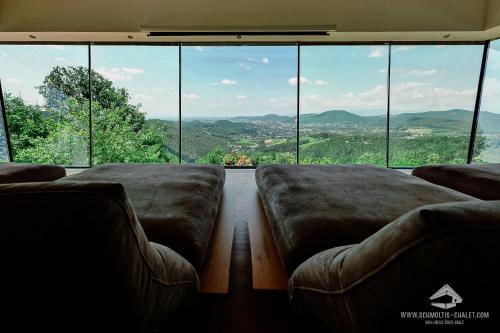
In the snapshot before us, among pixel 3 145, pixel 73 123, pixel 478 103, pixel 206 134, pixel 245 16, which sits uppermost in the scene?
pixel 245 16

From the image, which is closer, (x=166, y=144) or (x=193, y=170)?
(x=193, y=170)

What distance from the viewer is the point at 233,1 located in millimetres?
5230

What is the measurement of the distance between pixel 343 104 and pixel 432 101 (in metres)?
1.78

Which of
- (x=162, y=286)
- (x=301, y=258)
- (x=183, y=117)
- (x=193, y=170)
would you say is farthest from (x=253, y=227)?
(x=183, y=117)

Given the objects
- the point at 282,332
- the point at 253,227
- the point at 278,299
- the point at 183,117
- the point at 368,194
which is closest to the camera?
the point at 282,332

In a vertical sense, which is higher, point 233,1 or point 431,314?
point 233,1

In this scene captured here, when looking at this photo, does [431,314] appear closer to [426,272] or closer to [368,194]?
[426,272]

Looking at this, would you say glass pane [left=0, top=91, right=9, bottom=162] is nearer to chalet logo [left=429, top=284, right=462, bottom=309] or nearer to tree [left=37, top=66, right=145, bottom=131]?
tree [left=37, top=66, right=145, bottom=131]

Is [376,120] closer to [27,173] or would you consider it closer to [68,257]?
[27,173]

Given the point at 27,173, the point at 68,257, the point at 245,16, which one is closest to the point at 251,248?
the point at 68,257

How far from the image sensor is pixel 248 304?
159 centimetres

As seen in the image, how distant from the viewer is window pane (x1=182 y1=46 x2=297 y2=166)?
6234 millimetres

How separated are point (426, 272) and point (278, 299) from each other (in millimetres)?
1190

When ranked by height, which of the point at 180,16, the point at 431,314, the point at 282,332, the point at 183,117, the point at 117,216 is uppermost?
the point at 180,16
